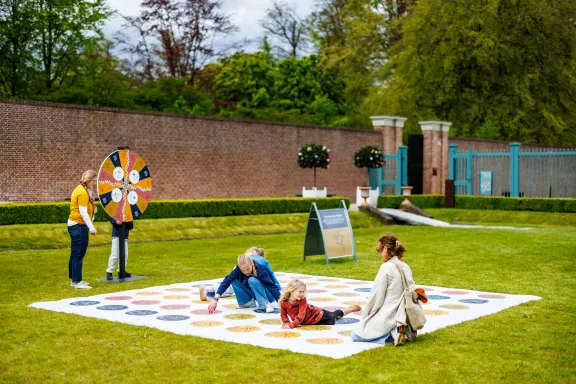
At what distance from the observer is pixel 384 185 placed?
36.2 m

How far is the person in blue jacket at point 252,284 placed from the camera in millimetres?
9664

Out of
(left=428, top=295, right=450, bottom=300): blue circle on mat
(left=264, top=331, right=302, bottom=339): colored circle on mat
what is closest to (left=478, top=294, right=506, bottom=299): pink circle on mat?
(left=428, top=295, right=450, bottom=300): blue circle on mat

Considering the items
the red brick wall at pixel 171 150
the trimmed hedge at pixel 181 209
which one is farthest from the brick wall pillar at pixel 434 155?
the trimmed hedge at pixel 181 209

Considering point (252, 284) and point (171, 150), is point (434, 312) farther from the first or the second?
point (171, 150)

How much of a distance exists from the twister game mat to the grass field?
27 centimetres

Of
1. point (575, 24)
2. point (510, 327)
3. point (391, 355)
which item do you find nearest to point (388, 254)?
point (391, 355)

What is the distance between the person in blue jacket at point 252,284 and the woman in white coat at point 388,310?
6.73 feet

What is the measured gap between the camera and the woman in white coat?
771 centimetres

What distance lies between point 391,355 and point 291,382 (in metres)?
1.42

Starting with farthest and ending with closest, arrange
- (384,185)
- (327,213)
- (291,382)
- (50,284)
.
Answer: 1. (384,185)
2. (327,213)
3. (50,284)
4. (291,382)

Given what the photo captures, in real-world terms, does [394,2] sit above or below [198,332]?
above

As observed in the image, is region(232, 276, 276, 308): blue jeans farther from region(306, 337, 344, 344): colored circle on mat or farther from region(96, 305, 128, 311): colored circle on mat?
region(306, 337, 344, 344): colored circle on mat

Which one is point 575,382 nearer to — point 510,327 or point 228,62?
point 510,327

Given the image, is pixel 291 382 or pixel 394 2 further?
pixel 394 2
